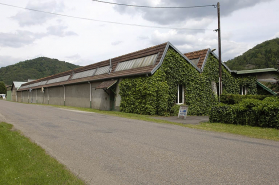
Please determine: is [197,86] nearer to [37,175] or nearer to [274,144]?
[274,144]

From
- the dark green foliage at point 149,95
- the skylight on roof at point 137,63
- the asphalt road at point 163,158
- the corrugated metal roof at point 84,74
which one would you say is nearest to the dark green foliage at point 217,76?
the skylight on roof at point 137,63

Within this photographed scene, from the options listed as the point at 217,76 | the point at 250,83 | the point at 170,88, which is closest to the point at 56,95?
the point at 170,88

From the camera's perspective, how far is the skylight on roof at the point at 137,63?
2066 centimetres

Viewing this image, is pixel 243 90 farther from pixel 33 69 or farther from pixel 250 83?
pixel 33 69

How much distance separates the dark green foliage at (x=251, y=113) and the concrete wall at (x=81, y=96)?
10836 mm

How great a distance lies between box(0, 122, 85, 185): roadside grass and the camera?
4.34 meters

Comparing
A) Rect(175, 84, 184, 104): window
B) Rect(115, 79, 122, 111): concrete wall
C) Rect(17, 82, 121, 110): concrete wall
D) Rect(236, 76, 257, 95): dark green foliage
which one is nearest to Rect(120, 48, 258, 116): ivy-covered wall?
Rect(175, 84, 184, 104): window

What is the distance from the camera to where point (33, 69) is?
352 ft

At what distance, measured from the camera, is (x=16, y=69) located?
365 feet

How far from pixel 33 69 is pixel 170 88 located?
101025 millimetres

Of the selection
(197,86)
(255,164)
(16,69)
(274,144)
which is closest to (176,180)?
(255,164)

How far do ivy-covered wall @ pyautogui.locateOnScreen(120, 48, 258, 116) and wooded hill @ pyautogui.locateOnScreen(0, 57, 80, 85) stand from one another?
87.6 meters

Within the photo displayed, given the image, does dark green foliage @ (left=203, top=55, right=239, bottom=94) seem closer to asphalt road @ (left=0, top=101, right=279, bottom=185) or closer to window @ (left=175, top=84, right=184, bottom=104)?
window @ (left=175, top=84, right=184, bottom=104)

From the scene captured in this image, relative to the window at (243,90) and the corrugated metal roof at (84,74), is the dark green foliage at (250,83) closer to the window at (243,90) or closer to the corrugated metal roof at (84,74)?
the window at (243,90)
